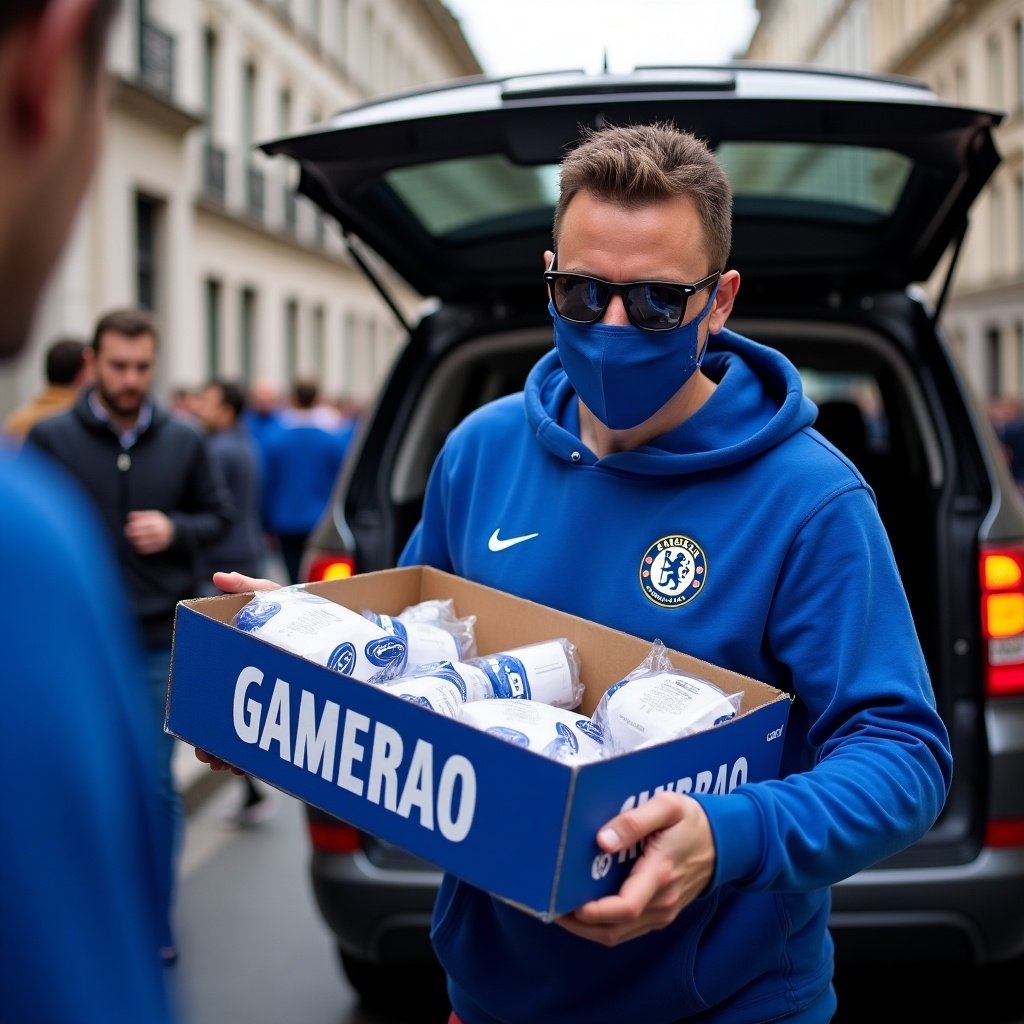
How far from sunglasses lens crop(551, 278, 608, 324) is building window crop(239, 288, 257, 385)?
24525 mm

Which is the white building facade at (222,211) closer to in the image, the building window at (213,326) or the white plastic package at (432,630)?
the building window at (213,326)

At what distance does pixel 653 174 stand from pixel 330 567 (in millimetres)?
1837

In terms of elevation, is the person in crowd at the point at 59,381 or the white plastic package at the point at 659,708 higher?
the person in crowd at the point at 59,381

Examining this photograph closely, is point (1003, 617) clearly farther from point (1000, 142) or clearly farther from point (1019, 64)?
point (1019, 64)

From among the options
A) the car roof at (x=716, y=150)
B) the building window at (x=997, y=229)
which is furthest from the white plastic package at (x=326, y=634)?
the building window at (x=997, y=229)

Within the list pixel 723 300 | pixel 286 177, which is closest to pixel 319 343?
pixel 286 177

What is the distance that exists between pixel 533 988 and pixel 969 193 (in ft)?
6.52

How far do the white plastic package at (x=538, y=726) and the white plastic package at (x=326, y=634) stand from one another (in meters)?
0.20

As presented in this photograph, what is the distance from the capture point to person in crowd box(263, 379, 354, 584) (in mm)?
9156

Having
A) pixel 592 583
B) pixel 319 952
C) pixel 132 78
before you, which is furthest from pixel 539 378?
pixel 132 78

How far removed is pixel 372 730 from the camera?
5.35 ft

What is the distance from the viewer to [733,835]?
1.51m

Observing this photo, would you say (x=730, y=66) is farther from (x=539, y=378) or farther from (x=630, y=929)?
(x=630, y=929)

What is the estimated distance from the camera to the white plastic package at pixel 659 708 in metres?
1.65
